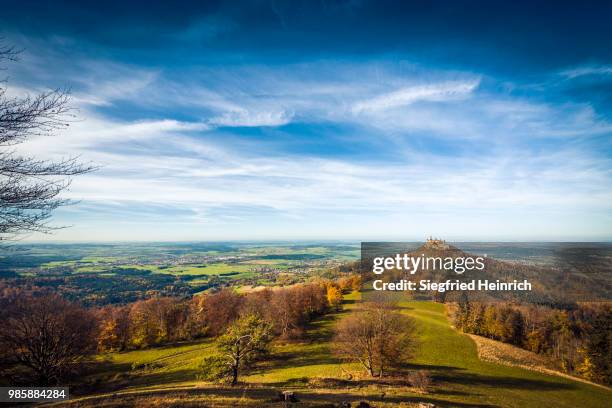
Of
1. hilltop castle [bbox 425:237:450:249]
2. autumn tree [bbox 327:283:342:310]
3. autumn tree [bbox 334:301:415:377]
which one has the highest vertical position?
hilltop castle [bbox 425:237:450:249]

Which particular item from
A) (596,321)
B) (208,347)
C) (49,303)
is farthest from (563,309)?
(49,303)

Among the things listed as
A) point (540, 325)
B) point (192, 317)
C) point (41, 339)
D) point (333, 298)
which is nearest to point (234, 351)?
point (41, 339)

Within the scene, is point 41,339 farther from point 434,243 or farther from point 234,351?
point 434,243

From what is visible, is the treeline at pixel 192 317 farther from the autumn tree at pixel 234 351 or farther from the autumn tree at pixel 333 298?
the autumn tree at pixel 234 351

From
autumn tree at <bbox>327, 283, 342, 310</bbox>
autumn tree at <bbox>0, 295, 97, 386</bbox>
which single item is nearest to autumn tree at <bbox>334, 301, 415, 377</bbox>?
autumn tree at <bbox>0, 295, 97, 386</bbox>

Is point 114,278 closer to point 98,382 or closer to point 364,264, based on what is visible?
point 98,382

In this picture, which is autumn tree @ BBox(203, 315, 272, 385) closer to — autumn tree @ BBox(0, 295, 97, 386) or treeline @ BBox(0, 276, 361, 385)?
treeline @ BBox(0, 276, 361, 385)

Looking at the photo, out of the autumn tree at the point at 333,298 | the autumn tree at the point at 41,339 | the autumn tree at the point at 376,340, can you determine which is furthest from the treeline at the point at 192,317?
the autumn tree at the point at 41,339
